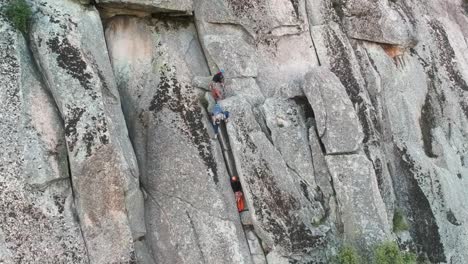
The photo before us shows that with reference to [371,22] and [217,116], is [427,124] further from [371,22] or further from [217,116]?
[217,116]

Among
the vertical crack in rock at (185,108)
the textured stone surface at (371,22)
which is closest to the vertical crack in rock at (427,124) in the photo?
the textured stone surface at (371,22)

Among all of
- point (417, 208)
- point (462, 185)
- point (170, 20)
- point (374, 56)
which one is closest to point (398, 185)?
point (417, 208)

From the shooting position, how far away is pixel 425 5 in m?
19.8

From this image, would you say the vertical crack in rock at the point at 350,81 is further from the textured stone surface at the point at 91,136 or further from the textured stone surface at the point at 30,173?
the textured stone surface at the point at 30,173

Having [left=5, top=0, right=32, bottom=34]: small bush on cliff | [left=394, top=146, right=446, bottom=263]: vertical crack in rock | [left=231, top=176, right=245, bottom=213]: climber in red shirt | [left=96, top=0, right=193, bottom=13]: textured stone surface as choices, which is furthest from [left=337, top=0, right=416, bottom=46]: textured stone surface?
[left=5, top=0, right=32, bottom=34]: small bush on cliff

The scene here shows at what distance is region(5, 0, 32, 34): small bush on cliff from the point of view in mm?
11562

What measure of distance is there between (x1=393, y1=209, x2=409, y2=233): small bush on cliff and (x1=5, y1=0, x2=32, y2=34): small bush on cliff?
9571mm

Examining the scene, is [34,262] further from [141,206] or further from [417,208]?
[417,208]

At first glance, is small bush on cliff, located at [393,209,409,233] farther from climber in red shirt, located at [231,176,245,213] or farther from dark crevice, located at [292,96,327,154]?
climber in red shirt, located at [231,176,245,213]

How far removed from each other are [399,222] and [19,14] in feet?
32.5

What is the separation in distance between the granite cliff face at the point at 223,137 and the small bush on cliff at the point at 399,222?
0.23 ft

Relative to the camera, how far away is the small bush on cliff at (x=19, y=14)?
37.9 feet

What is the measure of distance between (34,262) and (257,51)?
806cm

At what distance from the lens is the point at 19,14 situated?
38.1 feet
